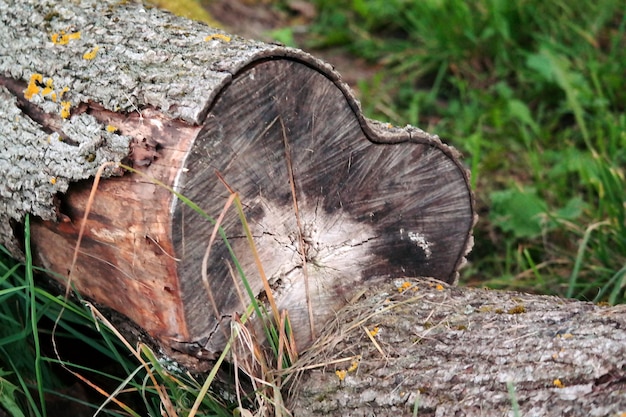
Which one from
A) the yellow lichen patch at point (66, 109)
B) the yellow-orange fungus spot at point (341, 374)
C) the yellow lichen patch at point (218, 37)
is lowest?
the yellow-orange fungus spot at point (341, 374)

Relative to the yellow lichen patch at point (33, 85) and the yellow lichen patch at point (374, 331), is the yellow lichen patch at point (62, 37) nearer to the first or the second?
the yellow lichen patch at point (33, 85)

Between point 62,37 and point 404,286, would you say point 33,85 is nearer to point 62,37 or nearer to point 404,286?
point 62,37

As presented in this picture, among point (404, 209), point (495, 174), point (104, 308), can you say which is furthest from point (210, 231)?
point (495, 174)

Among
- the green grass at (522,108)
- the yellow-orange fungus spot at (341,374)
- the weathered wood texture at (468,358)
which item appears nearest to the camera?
the weathered wood texture at (468,358)

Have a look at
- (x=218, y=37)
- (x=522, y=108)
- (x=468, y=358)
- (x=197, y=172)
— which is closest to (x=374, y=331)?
(x=468, y=358)

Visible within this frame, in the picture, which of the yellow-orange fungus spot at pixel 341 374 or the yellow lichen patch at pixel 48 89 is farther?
the yellow lichen patch at pixel 48 89

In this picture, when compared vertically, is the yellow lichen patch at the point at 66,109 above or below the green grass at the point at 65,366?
above

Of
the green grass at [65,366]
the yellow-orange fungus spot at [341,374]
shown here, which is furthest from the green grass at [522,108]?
the green grass at [65,366]

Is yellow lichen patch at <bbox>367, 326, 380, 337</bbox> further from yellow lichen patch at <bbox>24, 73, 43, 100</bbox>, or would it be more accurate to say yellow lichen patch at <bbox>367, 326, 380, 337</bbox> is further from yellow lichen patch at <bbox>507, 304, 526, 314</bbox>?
yellow lichen patch at <bbox>24, 73, 43, 100</bbox>
